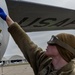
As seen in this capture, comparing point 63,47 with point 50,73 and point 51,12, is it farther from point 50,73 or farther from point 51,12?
point 51,12

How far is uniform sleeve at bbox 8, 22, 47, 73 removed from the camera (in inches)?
108

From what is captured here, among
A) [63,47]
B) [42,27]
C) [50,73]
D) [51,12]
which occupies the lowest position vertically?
[42,27]

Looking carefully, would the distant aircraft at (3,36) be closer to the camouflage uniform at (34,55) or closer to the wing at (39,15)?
the wing at (39,15)

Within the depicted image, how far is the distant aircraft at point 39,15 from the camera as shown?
556 centimetres

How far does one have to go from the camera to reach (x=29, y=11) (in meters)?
5.84

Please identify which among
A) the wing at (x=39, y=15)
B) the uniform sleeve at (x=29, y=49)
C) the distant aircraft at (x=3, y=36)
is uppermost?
the uniform sleeve at (x=29, y=49)

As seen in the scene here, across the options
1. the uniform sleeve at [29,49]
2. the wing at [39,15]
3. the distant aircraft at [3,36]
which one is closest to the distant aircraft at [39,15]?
the wing at [39,15]

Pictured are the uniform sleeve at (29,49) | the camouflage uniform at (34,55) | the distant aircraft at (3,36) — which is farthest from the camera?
the distant aircraft at (3,36)

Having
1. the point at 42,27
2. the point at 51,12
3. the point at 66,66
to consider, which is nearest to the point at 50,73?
the point at 66,66

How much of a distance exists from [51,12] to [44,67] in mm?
3661

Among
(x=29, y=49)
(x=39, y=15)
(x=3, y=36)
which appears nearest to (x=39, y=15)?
(x=39, y=15)

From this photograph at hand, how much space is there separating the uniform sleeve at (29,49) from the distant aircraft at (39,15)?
2.48 metres

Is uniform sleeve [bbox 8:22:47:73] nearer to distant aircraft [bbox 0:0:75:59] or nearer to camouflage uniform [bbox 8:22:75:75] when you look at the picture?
camouflage uniform [bbox 8:22:75:75]

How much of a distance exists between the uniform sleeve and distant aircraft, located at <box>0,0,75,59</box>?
2475 mm
